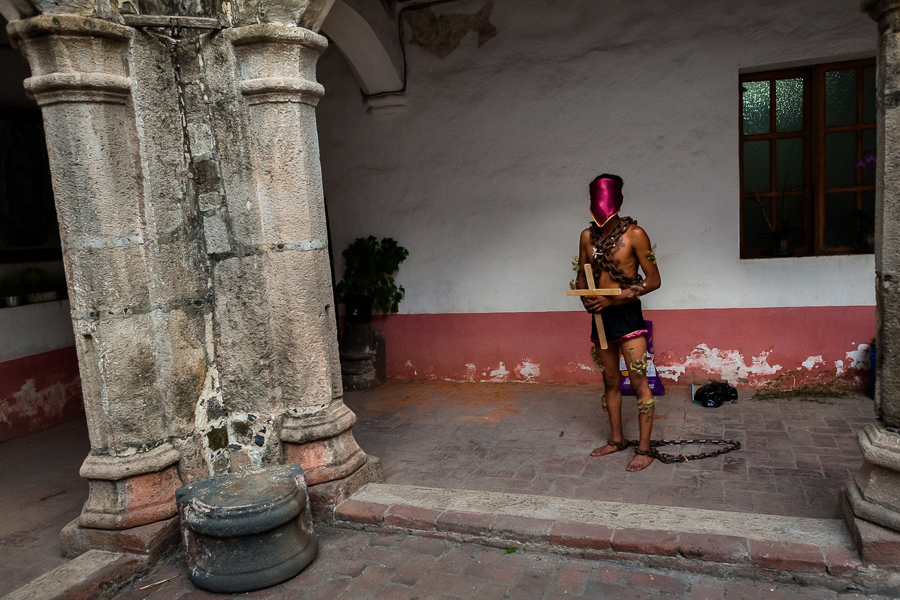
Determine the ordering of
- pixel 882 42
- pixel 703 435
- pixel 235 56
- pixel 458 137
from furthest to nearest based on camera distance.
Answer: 1. pixel 458 137
2. pixel 703 435
3. pixel 235 56
4. pixel 882 42

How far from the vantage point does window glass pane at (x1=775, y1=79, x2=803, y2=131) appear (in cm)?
584

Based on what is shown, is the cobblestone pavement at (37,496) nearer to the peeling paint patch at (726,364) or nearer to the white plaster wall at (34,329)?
the white plaster wall at (34,329)

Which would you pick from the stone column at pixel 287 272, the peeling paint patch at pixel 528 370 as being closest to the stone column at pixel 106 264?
the stone column at pixel 287 272

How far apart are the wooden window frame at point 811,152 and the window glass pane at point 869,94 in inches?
1.1

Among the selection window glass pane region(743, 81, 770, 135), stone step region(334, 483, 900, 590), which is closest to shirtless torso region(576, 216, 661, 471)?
stone step region(334, 483, 900, 590)

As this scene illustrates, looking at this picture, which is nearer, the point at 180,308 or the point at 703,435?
the point at 180,308

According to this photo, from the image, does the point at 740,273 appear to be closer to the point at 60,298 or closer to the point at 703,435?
the point at 703,435

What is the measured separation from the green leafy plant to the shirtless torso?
9.69 ft

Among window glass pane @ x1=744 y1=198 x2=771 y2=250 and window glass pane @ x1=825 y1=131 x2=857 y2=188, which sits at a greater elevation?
window glass pane @ x1=825 y1=131 x2=857 y2=188

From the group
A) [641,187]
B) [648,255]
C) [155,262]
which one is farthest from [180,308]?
[641,187]

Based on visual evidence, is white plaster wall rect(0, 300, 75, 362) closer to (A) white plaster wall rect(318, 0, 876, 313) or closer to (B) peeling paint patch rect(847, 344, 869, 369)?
(A) white plaster wall rect(318, 0, 876, 313)

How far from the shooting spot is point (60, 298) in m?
6.48

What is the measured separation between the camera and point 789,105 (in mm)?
5875

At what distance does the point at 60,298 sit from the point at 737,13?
6696 millimetres
